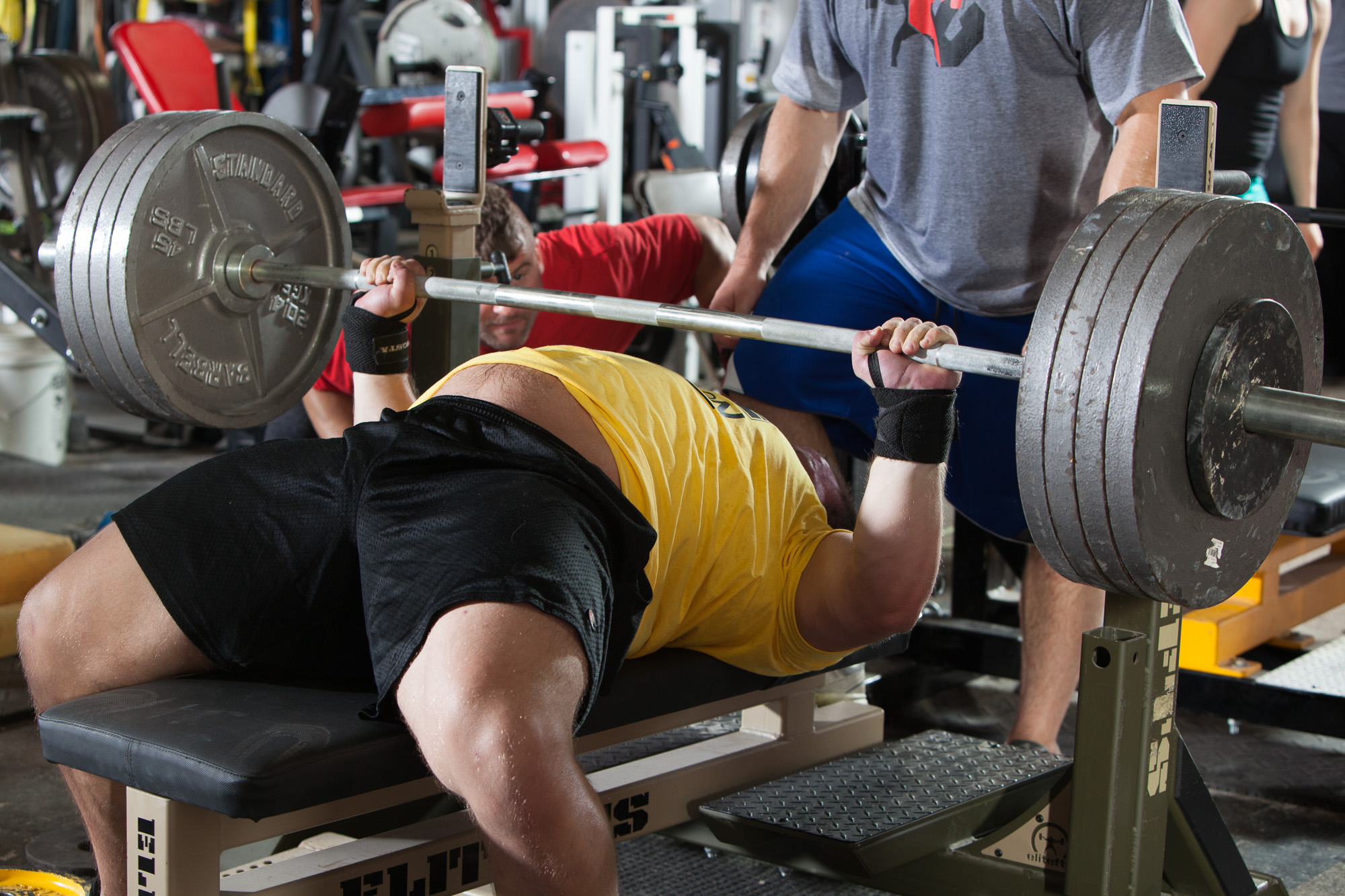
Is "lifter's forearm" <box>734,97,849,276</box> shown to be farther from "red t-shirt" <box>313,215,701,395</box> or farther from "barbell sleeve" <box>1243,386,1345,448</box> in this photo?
"barbell sleeve" <box>1243,386,1345,448</box>

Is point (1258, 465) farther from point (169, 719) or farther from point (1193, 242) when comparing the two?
point (169, 719)

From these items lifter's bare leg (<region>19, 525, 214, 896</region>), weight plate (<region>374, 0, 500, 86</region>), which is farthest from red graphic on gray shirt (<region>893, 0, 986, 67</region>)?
weight plate (<region>374, 0, 500, 86</region>)

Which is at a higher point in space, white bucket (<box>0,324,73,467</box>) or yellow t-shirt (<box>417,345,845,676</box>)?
yellow t-shirt (<box>417,345,845,676</box>)

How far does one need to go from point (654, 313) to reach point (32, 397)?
298 centimetres

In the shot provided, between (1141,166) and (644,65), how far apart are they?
3175 mm

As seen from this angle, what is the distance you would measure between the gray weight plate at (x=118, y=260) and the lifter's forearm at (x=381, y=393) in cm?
31

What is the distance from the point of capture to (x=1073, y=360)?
1165 millimetres

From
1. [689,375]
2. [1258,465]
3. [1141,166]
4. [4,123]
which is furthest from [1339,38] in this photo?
[4,123]

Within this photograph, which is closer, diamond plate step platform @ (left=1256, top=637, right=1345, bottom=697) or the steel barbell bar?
the steel barbell bar

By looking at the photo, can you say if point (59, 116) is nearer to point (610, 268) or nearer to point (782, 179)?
point (610, 268)

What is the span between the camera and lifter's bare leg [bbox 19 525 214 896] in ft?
4.66

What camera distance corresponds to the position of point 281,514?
1.44 metres

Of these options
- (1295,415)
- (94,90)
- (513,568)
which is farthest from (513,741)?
(94,90)

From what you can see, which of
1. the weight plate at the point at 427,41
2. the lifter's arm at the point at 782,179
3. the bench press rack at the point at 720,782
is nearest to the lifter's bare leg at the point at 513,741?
the bench press rack at the point at 720,782
